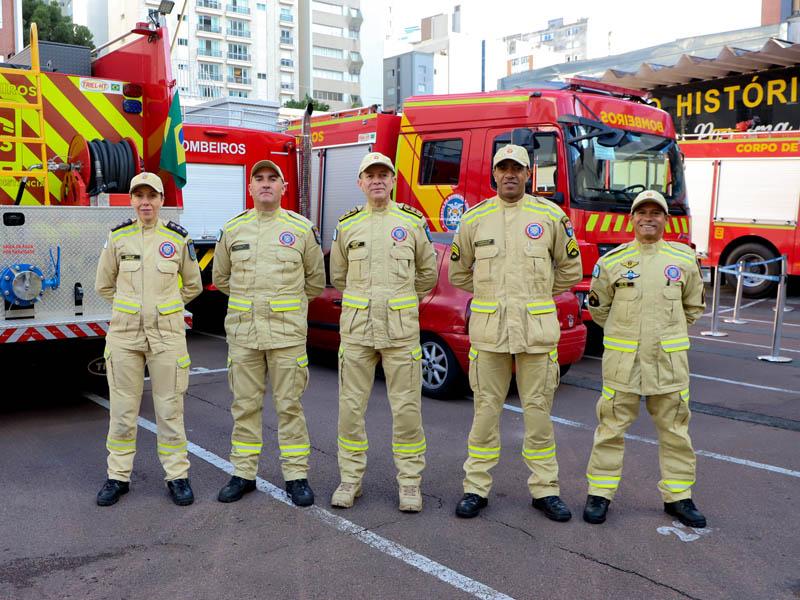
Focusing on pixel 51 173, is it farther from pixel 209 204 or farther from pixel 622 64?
pixel 622 64

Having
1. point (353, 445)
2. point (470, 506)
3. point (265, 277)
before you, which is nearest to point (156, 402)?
point (265, 277)

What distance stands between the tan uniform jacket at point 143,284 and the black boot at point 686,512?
2.92 metres

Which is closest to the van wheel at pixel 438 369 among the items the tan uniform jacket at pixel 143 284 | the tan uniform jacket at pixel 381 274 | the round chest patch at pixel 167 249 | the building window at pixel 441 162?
the tan uniform jacket at pixel 381 274

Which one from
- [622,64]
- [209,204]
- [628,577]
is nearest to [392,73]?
[622,64]

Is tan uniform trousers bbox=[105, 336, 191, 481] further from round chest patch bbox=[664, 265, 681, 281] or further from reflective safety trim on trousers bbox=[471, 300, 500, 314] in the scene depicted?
round chest patch bbox=[664, 265, 681, 281]

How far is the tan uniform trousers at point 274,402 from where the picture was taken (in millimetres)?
4512

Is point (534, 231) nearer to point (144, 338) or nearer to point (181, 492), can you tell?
point (144, 338)

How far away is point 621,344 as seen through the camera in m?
4.30

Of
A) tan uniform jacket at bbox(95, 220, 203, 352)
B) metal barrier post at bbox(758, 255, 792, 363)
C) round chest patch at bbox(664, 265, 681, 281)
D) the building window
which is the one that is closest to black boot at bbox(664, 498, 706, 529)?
round chest patch at bbox(664, 265, 681, 281)

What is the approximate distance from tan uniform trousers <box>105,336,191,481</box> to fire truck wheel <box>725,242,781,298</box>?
1291 cm

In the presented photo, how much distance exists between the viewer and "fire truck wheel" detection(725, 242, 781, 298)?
14789mm

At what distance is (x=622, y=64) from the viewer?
20.8 meters

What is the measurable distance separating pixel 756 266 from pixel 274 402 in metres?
12.7

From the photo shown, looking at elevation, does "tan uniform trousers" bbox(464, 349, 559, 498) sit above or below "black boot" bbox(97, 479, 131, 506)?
above
